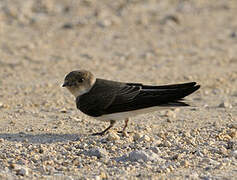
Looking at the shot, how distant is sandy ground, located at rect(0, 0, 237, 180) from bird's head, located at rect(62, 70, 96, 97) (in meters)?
0.50

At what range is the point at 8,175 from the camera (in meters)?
5.51

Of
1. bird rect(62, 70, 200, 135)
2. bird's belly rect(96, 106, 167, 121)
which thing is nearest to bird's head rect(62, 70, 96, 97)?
bird rect(62, 70, 200, 135)

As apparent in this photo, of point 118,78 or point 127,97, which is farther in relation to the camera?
point 118,78

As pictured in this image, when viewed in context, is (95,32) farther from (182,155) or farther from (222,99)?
(182,155)

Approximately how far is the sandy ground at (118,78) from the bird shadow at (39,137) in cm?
1

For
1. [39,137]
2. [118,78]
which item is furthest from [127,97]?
[118,78]

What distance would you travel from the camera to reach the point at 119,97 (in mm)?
6996

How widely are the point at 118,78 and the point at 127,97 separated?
3.75 meters

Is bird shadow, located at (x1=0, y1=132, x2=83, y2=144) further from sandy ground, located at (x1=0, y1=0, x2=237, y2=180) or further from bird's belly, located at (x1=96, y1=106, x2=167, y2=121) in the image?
bird's belly, located at (x1=96, y1=106, x2=167, y2=121)

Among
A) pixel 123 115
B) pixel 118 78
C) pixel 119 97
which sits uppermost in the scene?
pixel 118 78

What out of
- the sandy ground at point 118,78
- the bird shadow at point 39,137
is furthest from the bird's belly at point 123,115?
the bird shadow at point 39,137

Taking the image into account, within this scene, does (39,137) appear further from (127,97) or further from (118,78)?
(118,78)

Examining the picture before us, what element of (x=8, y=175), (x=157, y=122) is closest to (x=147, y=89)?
(x=157, y=122)

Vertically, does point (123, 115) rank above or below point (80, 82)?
below
